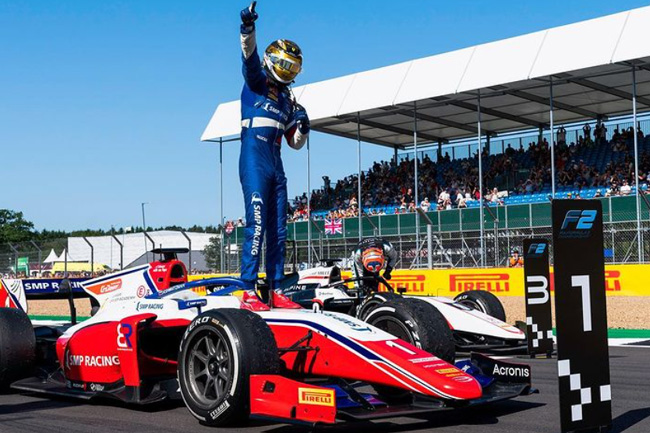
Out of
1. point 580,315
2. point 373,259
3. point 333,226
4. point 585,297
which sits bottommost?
point 580,315

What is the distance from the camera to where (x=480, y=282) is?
19.9 m

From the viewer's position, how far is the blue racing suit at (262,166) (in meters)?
7.68

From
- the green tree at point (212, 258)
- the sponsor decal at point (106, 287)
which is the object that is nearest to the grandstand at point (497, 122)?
the green tree at point (212, 258)

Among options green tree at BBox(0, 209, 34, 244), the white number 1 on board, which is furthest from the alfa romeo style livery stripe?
green tree at BBox(0, 209, 34, 244)

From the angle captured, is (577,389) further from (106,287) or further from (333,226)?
(333,226)

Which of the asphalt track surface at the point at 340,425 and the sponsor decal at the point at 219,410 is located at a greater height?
the sponsor decal at the point at 219,410

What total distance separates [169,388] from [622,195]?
17899mm

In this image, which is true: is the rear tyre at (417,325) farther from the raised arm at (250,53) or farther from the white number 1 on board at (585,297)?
the raised arm at (250,53)

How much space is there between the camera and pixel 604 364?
17.5ft

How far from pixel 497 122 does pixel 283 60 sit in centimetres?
2551

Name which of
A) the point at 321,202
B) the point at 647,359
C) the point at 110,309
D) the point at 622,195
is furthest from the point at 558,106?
the point at 110,309

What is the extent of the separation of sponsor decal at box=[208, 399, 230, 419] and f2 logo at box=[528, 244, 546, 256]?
5.31 m

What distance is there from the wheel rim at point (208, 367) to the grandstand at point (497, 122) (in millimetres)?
13805

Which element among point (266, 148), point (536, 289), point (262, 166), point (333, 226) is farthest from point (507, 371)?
point (333, 226)
